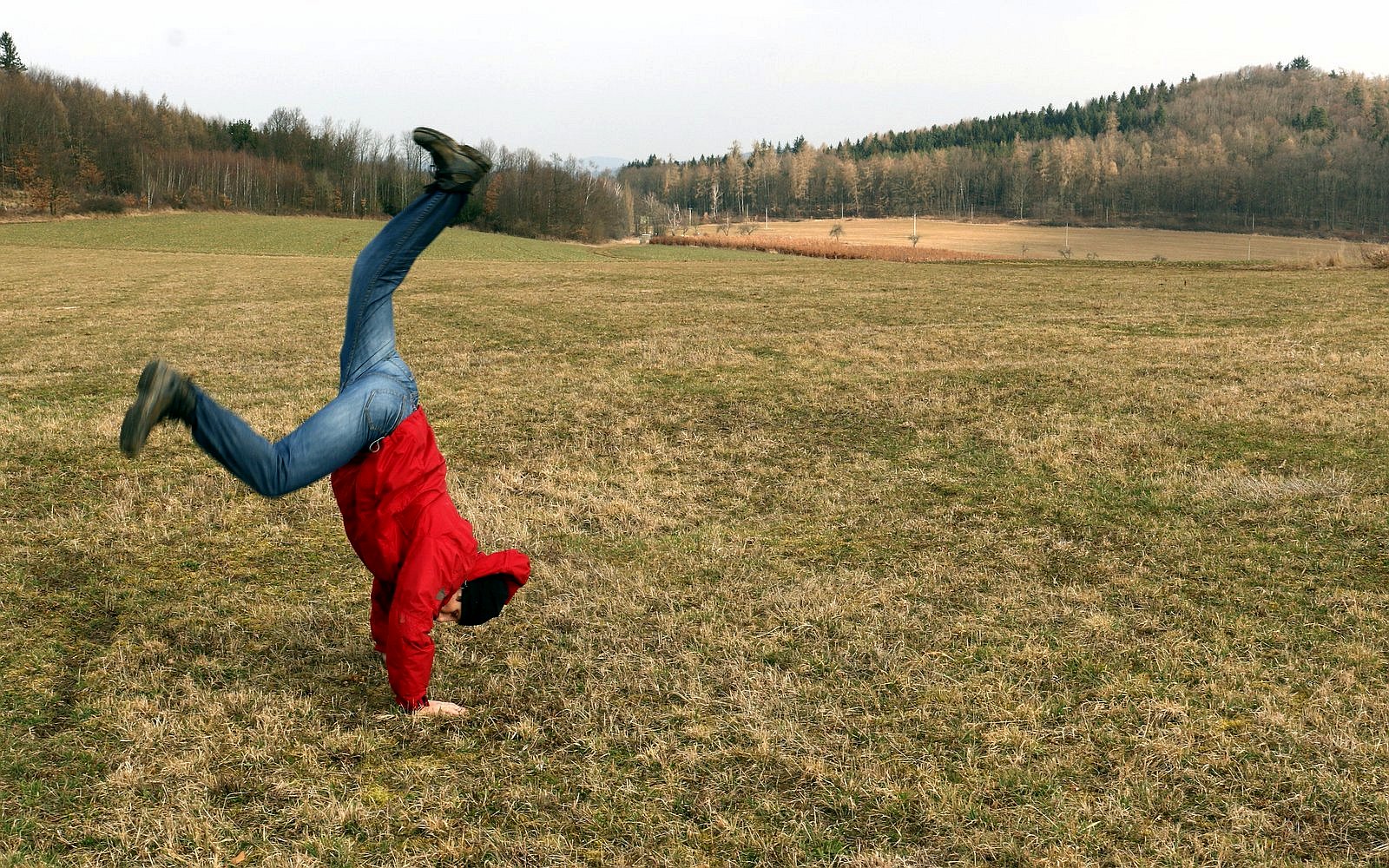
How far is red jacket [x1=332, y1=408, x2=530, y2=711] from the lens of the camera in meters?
4.04

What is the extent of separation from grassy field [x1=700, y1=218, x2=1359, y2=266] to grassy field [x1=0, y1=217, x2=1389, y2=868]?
197 ft

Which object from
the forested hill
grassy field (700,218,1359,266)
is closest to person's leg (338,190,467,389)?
grassy field (700,218,1359,266)

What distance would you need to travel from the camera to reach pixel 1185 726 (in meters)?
4.19

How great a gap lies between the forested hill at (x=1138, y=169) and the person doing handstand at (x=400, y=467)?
4669 inches

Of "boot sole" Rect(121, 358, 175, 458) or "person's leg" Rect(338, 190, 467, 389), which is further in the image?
"person's leg" Rect(338, 190, 467, 389)

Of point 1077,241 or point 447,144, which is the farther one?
point 1077,241

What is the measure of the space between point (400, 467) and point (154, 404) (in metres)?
1.03

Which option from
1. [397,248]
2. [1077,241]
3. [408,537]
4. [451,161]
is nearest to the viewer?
[451,161]

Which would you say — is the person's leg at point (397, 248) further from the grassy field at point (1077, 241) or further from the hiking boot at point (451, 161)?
the grassy field at point (1077, 241)

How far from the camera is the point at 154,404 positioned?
3.33 meters

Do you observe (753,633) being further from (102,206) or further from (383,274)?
(102,206)

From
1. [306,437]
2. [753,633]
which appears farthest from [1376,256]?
[306,437]

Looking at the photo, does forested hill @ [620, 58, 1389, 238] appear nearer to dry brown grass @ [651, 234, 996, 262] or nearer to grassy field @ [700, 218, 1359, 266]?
grassy field @ [700, 218, 1359, 266]

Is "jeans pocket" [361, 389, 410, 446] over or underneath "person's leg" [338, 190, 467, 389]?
underneath
